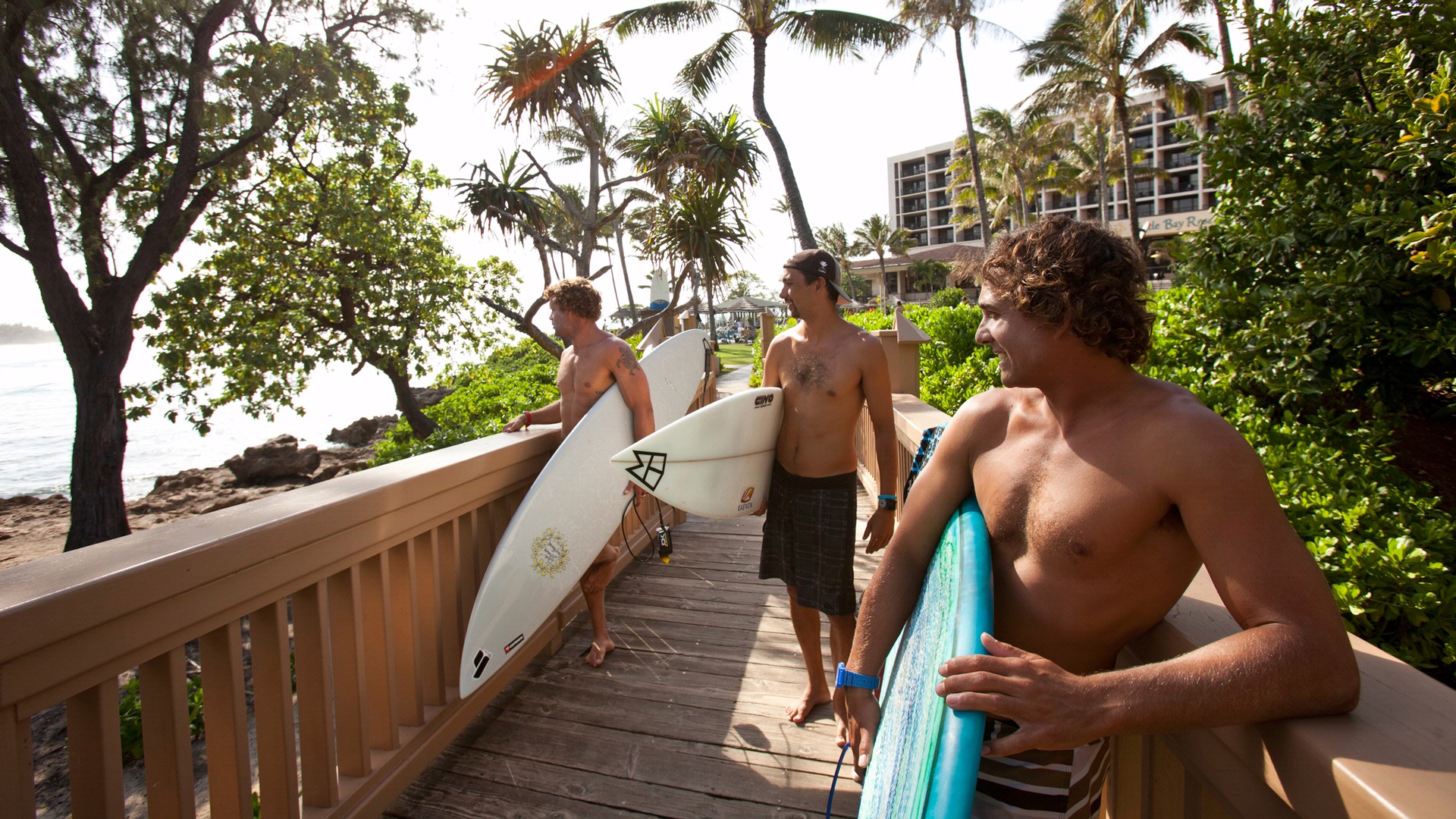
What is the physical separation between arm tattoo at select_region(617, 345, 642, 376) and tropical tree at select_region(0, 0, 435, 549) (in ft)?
38.8

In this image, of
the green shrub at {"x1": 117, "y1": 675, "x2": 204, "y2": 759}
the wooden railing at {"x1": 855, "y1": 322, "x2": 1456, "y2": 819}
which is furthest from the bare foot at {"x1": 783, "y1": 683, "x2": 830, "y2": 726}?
the green shrub at {"x1": 117, "y1": 675, "x2": 204, "y2": 759}

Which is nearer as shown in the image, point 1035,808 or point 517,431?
point 1035,808

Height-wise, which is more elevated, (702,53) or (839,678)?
(702,53)

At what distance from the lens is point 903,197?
8456 cm

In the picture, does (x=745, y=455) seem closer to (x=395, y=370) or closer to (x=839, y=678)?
(x=839, y=678)

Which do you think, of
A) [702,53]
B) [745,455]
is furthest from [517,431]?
[702,53]

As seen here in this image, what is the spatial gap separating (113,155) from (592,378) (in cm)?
1348

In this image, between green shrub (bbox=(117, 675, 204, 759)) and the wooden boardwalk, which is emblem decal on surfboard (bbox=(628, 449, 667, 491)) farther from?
green shrub (bbox=(117, 675, 204, 759))

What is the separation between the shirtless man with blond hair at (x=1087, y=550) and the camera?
896 mm

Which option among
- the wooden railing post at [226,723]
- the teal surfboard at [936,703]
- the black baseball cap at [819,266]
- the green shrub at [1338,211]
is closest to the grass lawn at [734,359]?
Result: the black baseball cap at [819,266]

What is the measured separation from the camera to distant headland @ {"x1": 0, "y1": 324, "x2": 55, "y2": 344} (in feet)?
242

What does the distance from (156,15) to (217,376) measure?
19.6ft

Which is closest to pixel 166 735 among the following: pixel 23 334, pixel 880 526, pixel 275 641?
pixel 275 641

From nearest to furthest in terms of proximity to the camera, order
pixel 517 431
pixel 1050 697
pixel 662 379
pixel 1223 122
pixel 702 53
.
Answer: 1. pixel 1050 697
2. pixel 1223 122
3. pixel 517 431
4. pixel 662 379
5. pixel 702 53
